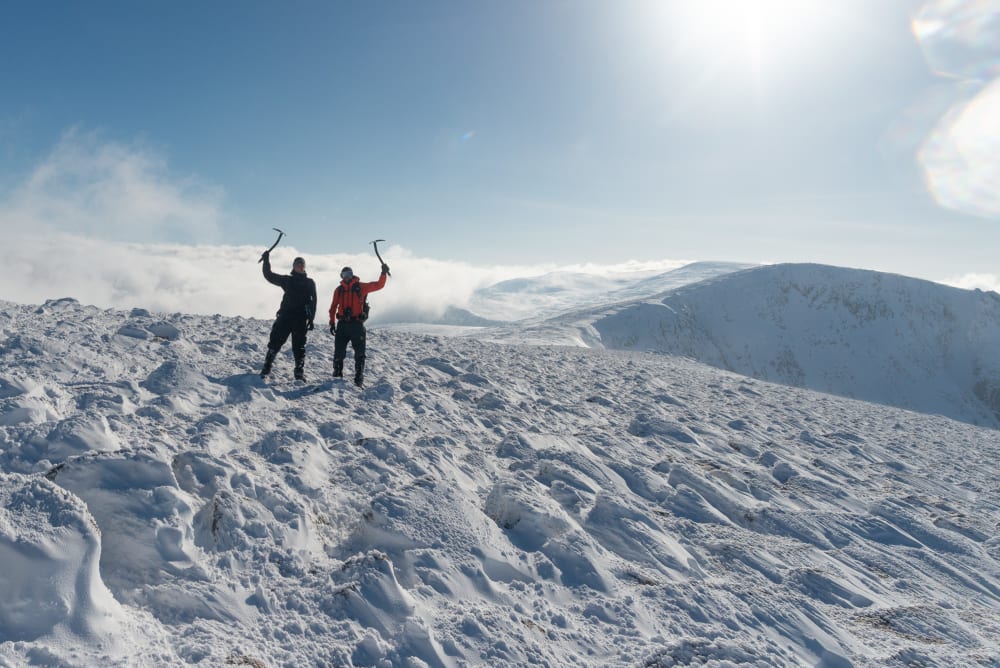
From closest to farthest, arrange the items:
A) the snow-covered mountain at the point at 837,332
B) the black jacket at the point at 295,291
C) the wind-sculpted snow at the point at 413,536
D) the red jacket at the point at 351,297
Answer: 1. the wind-sculpted snow at the point at 413,536
2. the black jacket at the point at 295,291
3. the red jacket at the point at 351,297
4. the snow-covered mountain at the point at 837,332

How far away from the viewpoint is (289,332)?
9398 millimetres

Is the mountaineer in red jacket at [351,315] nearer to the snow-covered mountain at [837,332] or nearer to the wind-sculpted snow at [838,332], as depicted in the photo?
the snow-covered mountain at [837,332]

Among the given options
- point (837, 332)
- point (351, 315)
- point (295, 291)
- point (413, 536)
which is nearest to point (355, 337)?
point (351, 315)

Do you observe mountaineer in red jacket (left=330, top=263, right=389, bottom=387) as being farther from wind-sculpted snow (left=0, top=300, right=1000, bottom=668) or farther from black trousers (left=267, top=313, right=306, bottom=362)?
wind-sculpted snow (left=0, top=300, right=1000, bottom=668)

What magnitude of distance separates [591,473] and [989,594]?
4728mm

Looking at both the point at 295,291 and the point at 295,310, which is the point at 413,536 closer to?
the point at 295,310

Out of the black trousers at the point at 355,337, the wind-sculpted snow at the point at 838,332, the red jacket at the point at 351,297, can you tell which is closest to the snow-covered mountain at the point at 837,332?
the wind-sculpted snow at the point at 838,332

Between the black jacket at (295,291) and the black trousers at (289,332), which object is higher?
the black jacket at (295,291)

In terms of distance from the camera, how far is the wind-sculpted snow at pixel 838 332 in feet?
205

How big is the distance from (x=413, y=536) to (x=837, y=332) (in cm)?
8106

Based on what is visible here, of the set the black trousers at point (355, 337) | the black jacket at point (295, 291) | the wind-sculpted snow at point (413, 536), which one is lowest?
the wind-sculpted snow at point (413, 536)

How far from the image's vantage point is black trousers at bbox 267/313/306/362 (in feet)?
30.0

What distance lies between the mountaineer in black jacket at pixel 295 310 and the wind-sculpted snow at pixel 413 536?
0.61 metres

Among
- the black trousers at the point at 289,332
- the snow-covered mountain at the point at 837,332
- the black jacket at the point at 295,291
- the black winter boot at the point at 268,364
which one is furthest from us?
the snow-covered mountain at the point at 837,332
